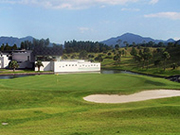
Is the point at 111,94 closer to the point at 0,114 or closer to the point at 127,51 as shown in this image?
the point at 0,114

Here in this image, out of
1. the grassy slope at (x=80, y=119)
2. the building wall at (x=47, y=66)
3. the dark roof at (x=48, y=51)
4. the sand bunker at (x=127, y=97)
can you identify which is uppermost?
the dark roof at (x=48, y=51)

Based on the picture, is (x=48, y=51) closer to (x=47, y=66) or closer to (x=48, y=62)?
(x=48, y=62)

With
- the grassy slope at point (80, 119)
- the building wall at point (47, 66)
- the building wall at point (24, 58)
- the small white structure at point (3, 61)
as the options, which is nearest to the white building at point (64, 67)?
the building wall at point (47, 66)

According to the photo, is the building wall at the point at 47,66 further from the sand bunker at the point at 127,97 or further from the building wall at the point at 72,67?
the sand bunker at the point at 127,97

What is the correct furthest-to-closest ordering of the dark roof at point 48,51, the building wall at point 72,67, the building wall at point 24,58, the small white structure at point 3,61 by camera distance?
the dark roof at point 48,51, the building wall at point 24,58, the small white structure at point 3,61, the building wall at point 72,67

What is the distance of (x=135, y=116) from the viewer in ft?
56.3

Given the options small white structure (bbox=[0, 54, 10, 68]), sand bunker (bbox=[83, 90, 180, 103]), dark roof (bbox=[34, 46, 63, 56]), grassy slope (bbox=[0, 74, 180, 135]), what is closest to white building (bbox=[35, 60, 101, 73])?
dark roof (bbox=[34, 46, 63, 56])

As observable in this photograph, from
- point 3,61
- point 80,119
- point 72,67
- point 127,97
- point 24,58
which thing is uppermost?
point 24,58

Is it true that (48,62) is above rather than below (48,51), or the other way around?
below

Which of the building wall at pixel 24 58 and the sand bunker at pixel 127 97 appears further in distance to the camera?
the building wall at pixel 24 58

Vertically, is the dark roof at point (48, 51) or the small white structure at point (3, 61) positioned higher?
the dark roof at point (48, 51)

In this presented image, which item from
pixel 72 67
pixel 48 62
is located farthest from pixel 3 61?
pixel 72 67

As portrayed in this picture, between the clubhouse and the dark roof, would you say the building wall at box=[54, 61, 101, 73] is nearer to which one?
the clubhouse

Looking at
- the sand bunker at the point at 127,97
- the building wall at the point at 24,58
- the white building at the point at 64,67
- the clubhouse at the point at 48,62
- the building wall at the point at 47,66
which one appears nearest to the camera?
the sand bunker at the point at 127,97
